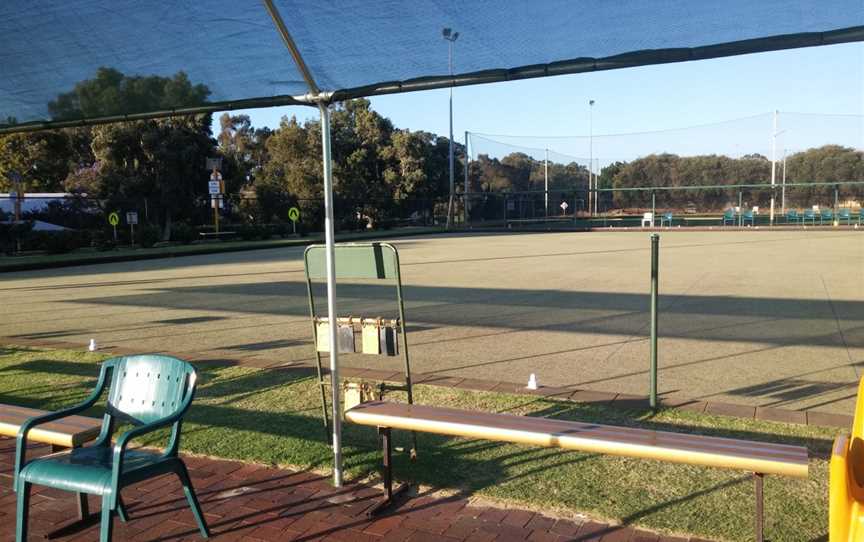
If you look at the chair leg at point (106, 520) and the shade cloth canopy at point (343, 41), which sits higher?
the shade cloth canopy at point (343, 41)

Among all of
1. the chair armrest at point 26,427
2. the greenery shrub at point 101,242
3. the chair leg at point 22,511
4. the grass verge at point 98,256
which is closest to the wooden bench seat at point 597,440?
the chair armrest at point 26,427

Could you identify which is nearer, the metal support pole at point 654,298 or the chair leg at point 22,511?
the chair leg at point 22,511

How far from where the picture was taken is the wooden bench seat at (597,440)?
2939 millimetres

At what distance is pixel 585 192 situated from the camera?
1935 inches

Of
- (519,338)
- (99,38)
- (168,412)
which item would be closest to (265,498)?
(168,412)

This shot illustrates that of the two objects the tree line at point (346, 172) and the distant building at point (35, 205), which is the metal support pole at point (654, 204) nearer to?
the tree line at point (346, 172)

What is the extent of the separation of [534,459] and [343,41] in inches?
111

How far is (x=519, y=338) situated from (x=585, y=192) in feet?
139

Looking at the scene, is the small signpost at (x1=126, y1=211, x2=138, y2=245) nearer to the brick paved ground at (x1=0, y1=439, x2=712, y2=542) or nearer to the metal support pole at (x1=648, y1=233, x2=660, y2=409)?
the brick paved ground at (x1=0, y1=439, x2=712, y2=542)

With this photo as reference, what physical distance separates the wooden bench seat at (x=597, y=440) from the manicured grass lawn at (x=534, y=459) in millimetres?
434

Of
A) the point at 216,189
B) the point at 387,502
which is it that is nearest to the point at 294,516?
the point at 387,502

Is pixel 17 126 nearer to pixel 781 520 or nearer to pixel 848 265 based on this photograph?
pixel 781 520

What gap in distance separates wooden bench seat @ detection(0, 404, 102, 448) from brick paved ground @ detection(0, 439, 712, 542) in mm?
458

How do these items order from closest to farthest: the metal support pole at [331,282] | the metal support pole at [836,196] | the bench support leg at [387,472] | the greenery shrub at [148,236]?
1. the bench support leg at [387,472]
2. the metal support pole at [331,282]
3. the greenery shrub at [148,236]
4. the metal support pole at [836,196]
